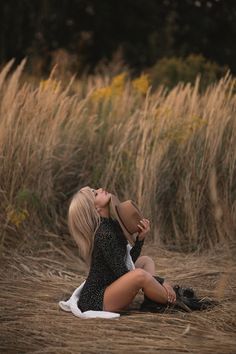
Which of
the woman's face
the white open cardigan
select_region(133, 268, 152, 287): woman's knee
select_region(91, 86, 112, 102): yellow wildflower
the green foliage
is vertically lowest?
the white open cardigan

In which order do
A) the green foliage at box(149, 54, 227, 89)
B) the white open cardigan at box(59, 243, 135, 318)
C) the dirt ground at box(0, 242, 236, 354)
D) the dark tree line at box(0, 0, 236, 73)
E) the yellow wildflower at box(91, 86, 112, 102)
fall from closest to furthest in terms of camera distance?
1. the dirt ground at box(0, 242, 236, 354)
2. the white open cardigan at box(59, 243, 135, 318)
3. the yellow wildflower at box(91, 86, 112, 102)
4. the green foliage at box(149, 54, 227, 89)
5. the dark tree line at box(0, 0, 236, 73)

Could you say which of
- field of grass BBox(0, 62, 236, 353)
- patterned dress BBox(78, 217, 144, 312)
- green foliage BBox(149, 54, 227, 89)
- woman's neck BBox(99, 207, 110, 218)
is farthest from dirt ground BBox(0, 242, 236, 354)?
green foliage BBox(149, 54, 227, 89)

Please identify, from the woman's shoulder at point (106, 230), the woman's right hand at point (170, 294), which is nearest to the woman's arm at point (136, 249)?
the woman's shoulder at point (106, 230)

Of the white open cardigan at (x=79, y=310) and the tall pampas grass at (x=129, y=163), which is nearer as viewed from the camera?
the white open cardigan at (x=79, y=310)

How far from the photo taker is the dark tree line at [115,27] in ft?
57.2

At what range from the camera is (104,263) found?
4.37 m

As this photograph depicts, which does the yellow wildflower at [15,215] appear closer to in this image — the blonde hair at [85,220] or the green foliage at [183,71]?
the blonde hair at [85,220]

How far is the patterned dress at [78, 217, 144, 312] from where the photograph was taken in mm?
4289

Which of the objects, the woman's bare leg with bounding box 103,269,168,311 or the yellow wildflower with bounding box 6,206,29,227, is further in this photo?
the yellow wildflower with bounding box 6,206,29,227

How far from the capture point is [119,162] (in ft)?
20.5

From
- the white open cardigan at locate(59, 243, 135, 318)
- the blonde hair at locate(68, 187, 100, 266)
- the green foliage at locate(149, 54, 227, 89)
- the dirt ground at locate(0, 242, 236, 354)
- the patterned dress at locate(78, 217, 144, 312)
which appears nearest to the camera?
the dirt ground at locate(0, 242, 236, 354)

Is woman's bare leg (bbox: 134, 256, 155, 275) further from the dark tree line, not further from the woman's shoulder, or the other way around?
the dark tree line

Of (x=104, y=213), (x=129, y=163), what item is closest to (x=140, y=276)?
(x=104, y=213)

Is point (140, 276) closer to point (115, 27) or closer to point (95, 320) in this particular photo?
point (95, 320)
